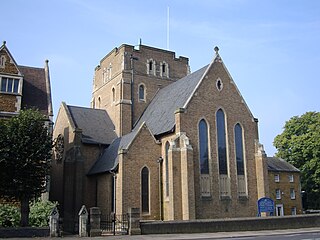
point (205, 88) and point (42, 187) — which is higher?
point (205, 88)

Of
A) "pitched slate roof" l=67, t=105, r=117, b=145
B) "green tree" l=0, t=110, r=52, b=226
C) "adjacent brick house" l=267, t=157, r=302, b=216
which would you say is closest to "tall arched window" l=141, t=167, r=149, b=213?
"pitched slate roof" l=67, t=105, r=117, b=145

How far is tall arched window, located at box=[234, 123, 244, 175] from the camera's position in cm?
3516

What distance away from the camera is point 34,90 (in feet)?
106

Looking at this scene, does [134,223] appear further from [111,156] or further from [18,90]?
[18,90]

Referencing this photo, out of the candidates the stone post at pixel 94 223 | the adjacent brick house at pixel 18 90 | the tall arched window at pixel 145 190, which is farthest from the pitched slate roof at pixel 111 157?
the stone post at pixel 94 223

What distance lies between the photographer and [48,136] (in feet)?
89.2

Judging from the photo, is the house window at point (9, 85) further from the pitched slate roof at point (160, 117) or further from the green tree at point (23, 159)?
the pitched slate roof at point (160, 117)

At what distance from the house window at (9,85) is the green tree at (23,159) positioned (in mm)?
4414

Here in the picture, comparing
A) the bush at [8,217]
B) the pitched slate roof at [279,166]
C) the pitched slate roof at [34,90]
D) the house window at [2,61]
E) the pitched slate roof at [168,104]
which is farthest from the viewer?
the pitched slate roof at [279,166]

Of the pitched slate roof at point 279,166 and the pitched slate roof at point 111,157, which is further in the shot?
the pitched slate roof at point 279,166

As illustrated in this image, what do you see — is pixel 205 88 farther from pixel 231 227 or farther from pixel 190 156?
pixel 231 227

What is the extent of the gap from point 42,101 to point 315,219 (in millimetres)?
24557

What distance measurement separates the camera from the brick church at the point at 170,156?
31.0 m

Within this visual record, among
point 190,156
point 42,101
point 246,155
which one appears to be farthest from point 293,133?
point 42,101
